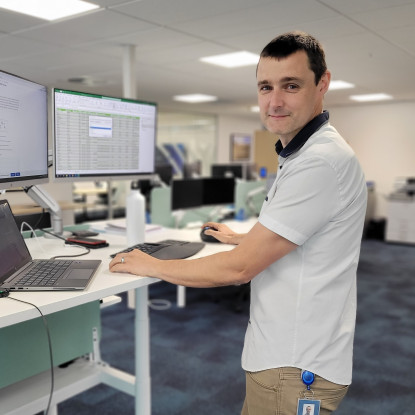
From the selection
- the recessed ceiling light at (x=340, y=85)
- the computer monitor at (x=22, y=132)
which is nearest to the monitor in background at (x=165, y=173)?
the recessed ceiling light at (x=340, y=85)

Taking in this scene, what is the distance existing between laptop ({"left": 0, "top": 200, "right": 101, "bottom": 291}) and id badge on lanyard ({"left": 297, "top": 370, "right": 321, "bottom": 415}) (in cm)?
59

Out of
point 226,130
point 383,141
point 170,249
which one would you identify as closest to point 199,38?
point 170,249

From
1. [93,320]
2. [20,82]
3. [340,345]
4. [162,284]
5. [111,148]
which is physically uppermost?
[20,82]

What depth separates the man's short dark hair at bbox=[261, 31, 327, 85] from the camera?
106 centimetres

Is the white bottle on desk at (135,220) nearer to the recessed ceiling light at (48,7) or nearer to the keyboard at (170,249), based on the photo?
the keyboard at (170,249)

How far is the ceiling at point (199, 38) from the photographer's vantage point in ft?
9.62

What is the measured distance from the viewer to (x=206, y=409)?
2.24m

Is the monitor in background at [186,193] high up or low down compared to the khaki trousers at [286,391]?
up

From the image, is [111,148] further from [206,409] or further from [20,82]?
[206,409]

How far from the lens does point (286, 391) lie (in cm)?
106

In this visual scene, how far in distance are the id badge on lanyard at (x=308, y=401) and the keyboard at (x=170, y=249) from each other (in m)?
0.57

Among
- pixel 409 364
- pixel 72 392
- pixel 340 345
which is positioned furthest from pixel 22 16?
pixel 409 364

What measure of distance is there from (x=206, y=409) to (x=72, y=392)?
819 mm

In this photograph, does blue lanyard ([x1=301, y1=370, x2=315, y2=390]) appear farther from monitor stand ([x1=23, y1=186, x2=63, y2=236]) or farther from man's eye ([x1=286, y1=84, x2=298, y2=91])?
monitor stand ([x1=23, y1=186, x2=63, y2=236])
